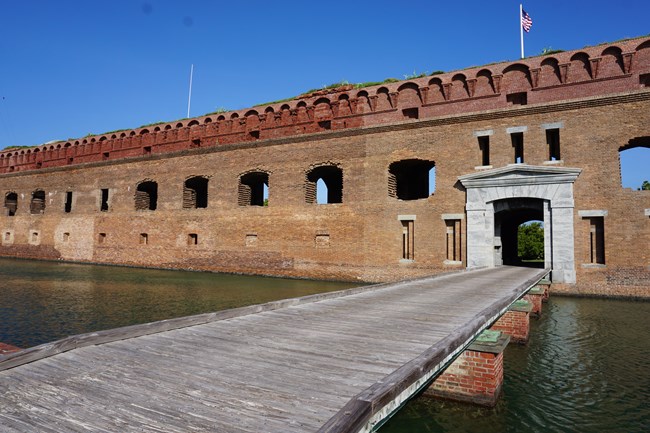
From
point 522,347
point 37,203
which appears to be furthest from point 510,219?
point 37,203

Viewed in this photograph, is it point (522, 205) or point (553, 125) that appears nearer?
point (553, 125)

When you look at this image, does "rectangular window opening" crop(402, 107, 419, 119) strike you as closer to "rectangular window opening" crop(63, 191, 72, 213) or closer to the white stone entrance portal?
the white stone entrance portal

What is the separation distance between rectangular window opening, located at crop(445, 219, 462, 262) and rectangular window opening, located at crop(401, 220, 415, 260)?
4.27 feet

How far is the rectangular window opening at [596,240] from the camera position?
12594 mm

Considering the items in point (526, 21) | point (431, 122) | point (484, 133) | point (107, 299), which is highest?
point (526, 21)

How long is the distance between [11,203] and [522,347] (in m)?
34.4

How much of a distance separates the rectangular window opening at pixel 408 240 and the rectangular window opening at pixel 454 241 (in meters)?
1.30

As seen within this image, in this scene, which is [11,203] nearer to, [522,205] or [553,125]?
[522,205]

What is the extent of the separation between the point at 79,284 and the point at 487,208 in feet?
45.7

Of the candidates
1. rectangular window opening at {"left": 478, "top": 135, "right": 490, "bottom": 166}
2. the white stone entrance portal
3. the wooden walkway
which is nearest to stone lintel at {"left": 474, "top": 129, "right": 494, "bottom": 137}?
rectangular window opening at {"left": 478, "top": 135, "right": 490, "bottom": 166}

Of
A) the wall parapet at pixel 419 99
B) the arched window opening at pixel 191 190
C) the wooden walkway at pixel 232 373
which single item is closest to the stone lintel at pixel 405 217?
the wall parapet at pixel 419 99

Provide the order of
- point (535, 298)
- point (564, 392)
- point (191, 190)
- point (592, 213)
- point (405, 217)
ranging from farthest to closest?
Result: 1. point (191, 190)
2. point (405, 217)
3. point (592, 213)
4. point (535, 298)
5. point (564, 392)

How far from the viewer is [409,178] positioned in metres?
18.9

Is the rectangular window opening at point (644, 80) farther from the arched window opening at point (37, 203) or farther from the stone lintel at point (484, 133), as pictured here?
the arched window opening at point (37, 203)
